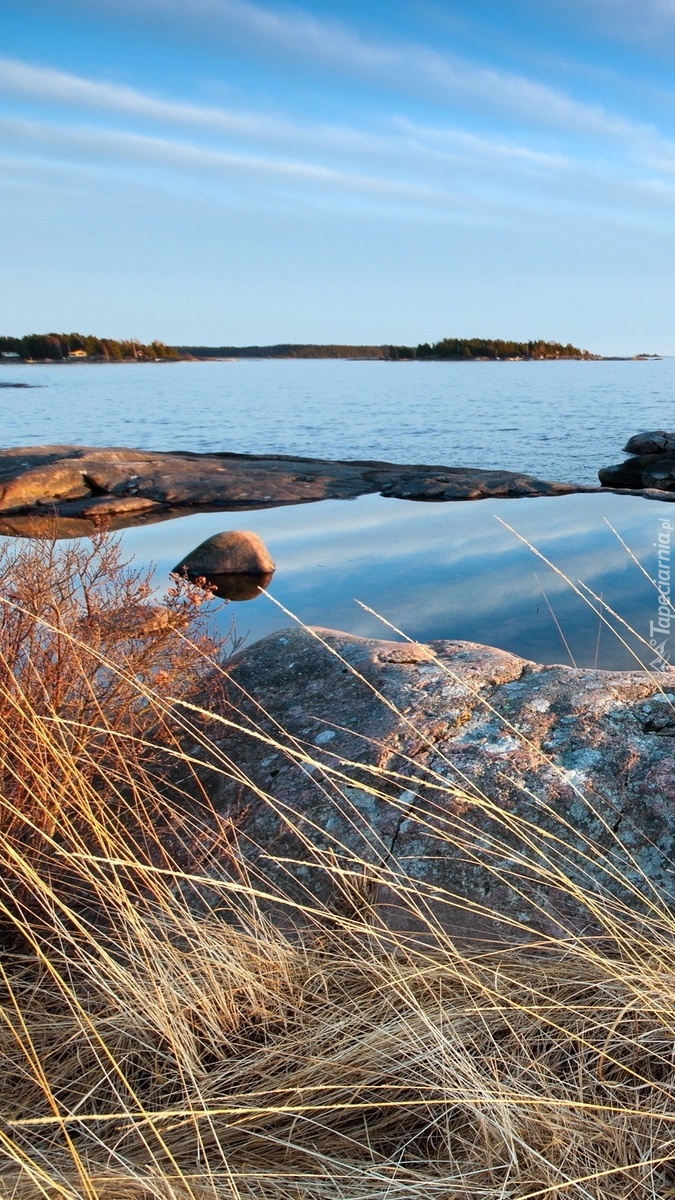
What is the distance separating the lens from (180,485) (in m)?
17.8

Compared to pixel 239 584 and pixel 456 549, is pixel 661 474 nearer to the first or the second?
pixel 456 549

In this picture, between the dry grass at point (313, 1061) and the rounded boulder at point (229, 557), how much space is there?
28.7 ft

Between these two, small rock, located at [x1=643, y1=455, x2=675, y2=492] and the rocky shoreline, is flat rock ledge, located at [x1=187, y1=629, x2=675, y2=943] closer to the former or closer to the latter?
the rocky shoreline

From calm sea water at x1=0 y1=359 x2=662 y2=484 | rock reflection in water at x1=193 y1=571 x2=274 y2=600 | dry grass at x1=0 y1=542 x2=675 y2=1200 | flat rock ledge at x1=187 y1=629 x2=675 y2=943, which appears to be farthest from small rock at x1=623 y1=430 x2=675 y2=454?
dry grass at x1=0 y1=542 x2=675 y2=1200

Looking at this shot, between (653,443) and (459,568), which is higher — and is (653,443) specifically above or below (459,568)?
above

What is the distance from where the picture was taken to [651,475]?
21172 millimetres

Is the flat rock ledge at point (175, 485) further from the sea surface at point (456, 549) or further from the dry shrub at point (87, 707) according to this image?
the dry shrub at point (87, 707)

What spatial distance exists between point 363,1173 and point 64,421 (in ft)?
131

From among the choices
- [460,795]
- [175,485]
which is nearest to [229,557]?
[175,485]

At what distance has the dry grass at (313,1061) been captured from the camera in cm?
182

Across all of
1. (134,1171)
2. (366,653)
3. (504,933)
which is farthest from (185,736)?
(134,1171)

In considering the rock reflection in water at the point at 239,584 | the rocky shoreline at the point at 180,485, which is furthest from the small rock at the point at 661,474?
the rock reflection in water at the point at 239,584

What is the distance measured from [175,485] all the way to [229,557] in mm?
6481

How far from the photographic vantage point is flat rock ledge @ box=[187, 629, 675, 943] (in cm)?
270
